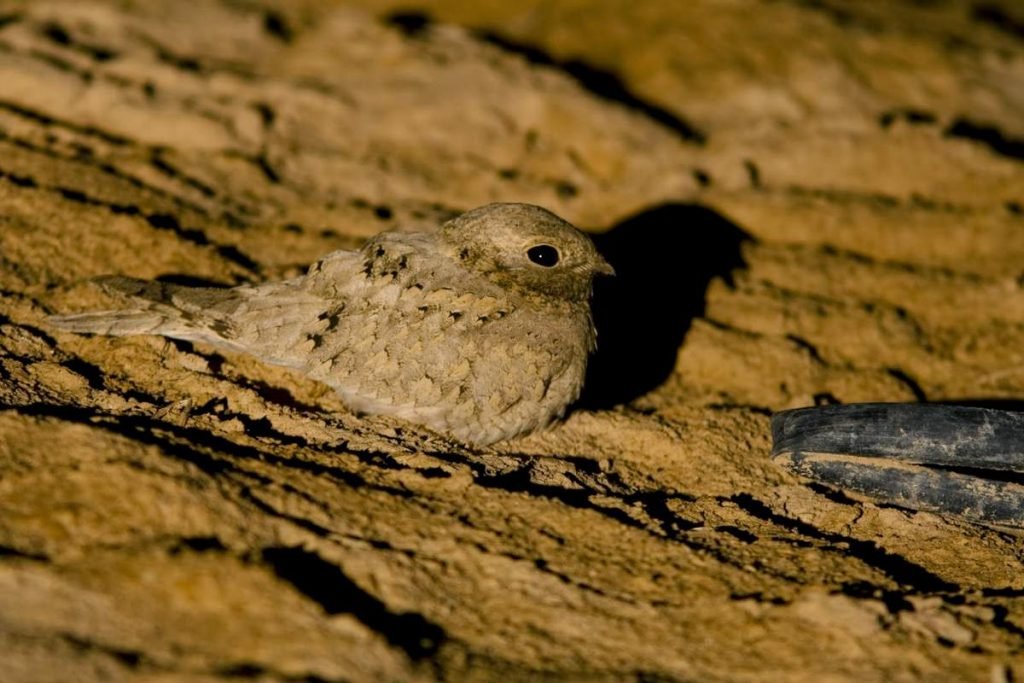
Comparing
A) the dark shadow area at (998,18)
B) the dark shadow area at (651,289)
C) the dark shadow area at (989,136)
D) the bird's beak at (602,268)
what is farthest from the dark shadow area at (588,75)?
the dark shadow area at (998,18)

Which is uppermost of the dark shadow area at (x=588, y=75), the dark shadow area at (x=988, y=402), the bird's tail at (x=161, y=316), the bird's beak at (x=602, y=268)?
the dark shadow area at (x=588, y=75)

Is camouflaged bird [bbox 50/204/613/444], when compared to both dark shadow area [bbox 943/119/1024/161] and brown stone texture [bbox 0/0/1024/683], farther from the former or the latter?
dark shadow area [bbox 943/119/1024/161]

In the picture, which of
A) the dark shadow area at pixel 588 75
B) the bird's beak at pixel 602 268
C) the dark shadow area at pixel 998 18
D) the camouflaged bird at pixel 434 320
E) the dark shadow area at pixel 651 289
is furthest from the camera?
the dark shadow area at pixel 998 18

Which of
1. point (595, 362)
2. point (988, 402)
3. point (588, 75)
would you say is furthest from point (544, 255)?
point (588, 75)

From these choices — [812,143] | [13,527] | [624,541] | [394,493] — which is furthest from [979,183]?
[13,527]

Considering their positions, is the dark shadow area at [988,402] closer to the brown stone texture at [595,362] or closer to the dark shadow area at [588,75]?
the brown stone texture at [595,362]

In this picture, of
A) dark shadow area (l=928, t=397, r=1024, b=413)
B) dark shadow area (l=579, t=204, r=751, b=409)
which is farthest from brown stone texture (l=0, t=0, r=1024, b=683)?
dark shadow area (l=928, t=397, r=1024, b=413)
